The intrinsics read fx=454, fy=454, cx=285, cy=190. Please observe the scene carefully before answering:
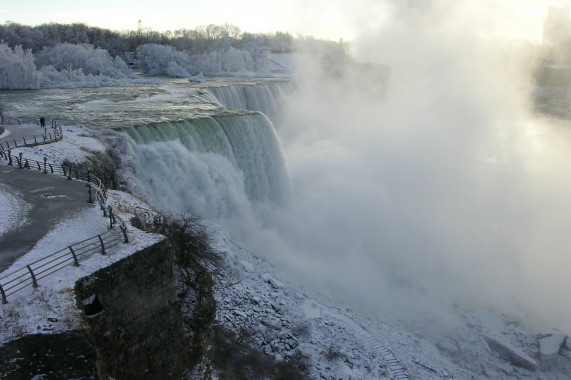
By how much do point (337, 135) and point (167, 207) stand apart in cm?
2554

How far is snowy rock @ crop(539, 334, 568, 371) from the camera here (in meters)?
13.2

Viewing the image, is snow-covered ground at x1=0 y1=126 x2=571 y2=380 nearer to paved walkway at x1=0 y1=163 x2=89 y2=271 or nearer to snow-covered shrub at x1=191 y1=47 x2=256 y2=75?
paved walkway at x1=0 y1=163 x2=89 y2=271

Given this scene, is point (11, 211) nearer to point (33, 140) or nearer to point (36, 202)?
point (36, 202)

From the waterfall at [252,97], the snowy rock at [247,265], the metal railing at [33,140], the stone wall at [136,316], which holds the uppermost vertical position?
the waterfall at [252,97]

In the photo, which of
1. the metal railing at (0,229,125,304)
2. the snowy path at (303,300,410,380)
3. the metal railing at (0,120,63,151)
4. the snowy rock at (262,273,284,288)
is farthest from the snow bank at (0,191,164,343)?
the metal railing at (0,120,63,151)

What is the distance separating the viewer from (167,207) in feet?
51.7

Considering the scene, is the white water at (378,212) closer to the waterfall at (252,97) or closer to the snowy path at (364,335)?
the waterfall at (252,97)

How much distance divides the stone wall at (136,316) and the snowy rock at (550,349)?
34.9ft

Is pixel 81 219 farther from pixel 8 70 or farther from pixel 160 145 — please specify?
pixel 8 70

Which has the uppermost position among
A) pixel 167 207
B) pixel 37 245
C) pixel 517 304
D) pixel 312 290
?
pixel 37 245

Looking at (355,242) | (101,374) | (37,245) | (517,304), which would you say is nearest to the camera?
(101,374)

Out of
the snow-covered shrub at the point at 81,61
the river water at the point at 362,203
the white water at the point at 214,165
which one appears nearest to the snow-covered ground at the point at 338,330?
the river water at the point at 362,203

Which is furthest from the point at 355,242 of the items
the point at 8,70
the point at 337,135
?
the point at 8,70

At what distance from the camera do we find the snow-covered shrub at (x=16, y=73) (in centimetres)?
3697
